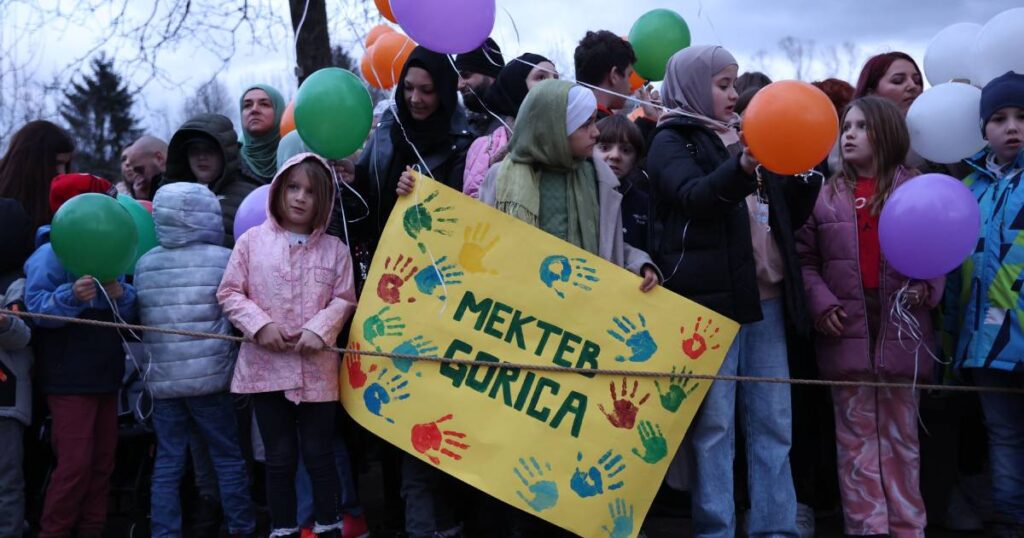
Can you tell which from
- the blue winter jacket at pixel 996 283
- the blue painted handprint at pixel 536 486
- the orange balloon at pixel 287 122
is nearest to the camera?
the blue painted handprint at pixel 536 486

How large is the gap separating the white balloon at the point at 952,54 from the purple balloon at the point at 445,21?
2.48m

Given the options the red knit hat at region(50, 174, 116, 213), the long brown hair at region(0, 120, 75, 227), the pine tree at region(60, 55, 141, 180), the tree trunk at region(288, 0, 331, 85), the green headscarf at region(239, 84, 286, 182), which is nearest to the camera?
the red knit hat at region(50, 174, 116, 213)

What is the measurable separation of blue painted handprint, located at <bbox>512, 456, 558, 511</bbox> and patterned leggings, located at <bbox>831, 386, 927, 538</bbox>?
137 centimetres

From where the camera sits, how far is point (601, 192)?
13.2 ft

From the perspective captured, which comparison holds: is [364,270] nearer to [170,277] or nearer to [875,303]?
[170,277]

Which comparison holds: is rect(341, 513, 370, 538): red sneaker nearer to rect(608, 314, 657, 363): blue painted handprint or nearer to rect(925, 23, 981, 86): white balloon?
rect(608, 314, 657, 363): blue painted handprint

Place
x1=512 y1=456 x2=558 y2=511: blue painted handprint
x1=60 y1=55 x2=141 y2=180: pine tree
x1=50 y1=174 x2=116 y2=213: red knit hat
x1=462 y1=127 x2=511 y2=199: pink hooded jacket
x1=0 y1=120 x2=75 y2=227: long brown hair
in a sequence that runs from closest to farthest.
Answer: x1=512 y1=456 x2=558 y2=511: blue painted handprint, x1=462 y1=127 x2=511 y2=199: pink hooded jacket, x1=50 y1=174 x2=116 y2=213: red knit hat, x1=0 y1=120 x2=75 y2=227: long brown hair, x1=60 y1=55 x2=141 y2=180: pine tree

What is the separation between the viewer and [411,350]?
154 inches

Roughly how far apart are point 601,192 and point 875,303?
1288mm

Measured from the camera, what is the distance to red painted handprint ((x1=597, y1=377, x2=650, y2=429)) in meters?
3.81

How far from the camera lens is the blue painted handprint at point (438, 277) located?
3916 mm

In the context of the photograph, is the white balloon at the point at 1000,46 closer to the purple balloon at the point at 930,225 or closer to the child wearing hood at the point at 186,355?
the purple balloon at the point at 930,225

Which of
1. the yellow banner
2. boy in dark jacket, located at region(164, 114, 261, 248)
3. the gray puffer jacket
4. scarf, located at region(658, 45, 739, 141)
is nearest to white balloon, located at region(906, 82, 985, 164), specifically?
scarf, located at region(658, 45, 739, 141)

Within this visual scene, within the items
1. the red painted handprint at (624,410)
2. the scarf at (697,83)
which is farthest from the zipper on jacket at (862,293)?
the red painted handprint at (624,410)
